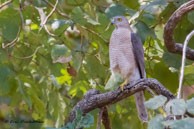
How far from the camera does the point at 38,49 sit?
3857 mm

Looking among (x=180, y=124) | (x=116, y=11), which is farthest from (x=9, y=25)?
(x=180, y=124)

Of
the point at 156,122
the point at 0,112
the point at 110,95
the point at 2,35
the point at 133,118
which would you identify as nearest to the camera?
the point at 156,122

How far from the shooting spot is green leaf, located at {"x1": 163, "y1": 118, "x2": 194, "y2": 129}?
4.67 feet

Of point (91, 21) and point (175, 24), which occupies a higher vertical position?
point (91, 21)

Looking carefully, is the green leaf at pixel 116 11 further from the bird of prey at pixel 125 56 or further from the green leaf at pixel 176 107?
the green leaf at pixel 176 107

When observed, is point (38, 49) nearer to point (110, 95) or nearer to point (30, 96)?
point (30, 96)

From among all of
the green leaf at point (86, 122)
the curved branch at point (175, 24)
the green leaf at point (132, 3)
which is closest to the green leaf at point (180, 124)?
the green leaf at point (86, 122)

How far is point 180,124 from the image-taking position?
1.43m

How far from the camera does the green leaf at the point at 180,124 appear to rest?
4.67 ft

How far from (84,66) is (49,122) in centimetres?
206

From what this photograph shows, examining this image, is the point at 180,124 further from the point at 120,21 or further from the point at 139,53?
the point at 120,21

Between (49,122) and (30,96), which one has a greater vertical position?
(30,96)

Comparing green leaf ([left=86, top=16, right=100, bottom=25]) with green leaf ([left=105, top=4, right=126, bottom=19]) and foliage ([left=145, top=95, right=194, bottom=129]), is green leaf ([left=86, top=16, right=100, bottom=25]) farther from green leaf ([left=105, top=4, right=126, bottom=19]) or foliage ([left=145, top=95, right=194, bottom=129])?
foliage ([left=145, top=95, right=194, bottom=129])

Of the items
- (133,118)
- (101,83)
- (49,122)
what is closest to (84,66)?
(101,83)
